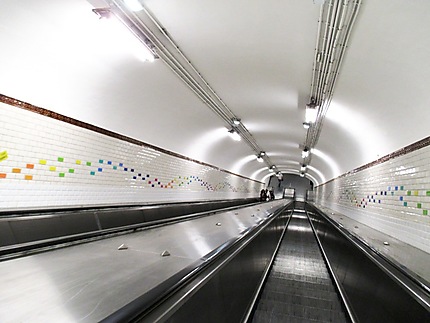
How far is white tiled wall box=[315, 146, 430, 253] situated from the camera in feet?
13.2

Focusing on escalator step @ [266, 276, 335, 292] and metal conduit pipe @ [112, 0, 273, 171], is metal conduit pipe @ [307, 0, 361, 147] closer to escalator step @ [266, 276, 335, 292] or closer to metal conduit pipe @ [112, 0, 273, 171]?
metal conduit pipe @ [112, 0, 273, 171]

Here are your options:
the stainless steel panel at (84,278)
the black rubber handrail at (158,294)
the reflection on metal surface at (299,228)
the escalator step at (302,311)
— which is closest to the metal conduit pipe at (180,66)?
the stainless steel panel at (84,278)

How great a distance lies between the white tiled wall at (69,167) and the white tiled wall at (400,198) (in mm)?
5529

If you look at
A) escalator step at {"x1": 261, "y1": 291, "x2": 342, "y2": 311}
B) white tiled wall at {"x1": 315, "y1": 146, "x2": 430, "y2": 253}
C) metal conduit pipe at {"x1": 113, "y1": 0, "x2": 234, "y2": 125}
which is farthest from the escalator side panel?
metal conduit pipe at {"x1": 113, "y1": 0, "x2": 234, "y2": 125}

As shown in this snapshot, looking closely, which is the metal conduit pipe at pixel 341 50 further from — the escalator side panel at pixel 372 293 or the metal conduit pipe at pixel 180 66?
the escalator side panel at pixel 372 293

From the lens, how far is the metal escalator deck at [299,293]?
359 centimetres

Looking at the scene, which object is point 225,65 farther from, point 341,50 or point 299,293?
point 299,293

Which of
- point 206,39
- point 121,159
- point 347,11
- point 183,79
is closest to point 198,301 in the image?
point 347,11

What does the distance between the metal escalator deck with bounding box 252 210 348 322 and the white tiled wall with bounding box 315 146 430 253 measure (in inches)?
61.9

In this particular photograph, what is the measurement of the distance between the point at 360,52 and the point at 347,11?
795mm

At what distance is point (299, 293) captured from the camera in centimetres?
444

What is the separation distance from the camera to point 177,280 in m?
1.58

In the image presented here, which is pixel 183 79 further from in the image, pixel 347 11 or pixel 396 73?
pixel 396 73

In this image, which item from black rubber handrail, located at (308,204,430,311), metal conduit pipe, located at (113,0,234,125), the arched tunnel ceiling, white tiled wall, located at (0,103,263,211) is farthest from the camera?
white tiled wall, located at (0,103,263,211)
